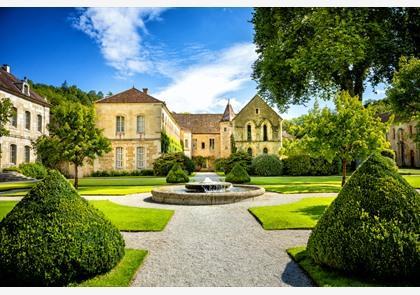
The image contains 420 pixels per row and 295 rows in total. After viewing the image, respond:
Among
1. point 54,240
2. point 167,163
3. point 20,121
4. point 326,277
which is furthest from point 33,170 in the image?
point 326,277

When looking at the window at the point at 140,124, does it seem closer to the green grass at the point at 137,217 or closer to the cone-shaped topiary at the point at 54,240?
the green grass at the point at 137,217

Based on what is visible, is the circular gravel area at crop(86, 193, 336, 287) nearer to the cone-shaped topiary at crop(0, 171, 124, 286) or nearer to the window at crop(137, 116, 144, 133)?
the cone-shaped topiary at crop(0, 171, 124, 286)

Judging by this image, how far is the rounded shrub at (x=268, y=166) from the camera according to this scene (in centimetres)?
3056

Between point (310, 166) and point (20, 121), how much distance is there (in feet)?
85.3

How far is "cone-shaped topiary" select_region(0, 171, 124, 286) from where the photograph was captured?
13.2 ft

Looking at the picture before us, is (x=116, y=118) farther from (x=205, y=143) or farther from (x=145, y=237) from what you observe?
(x=145, y=237)

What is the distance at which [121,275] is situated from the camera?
4480 millimetres

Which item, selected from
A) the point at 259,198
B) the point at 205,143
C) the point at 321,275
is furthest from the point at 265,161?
the point at 321,275

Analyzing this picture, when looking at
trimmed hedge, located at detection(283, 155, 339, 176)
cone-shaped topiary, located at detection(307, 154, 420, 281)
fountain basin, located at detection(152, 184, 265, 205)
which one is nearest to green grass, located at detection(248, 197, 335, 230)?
fountain basin, located at detection(152, 184, 265, 205)

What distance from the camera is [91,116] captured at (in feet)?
61.4

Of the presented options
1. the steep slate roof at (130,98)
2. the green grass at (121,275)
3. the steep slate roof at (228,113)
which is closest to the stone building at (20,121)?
the steep slate roof at (130,98)

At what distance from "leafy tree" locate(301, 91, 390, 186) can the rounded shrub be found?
14.6 meters

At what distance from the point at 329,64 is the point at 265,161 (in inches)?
516

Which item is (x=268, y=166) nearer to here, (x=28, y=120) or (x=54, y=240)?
(x=28, y=120)
